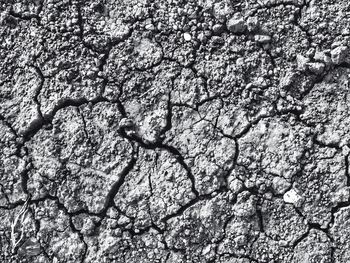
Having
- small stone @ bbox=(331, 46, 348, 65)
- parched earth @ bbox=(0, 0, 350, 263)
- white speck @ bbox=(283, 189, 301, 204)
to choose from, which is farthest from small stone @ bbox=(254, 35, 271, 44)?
white speck @ bbox=(283, 189, 301, 204)

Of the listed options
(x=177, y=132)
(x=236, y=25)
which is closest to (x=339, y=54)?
(x=236, y=25)

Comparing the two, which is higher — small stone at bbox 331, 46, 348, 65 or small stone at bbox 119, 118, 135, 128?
small stone at bbox 119, 118, 135, 128

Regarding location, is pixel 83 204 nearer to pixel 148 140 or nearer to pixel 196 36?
pixel 148 140

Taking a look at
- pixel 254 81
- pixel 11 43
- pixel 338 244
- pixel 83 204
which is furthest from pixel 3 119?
pixel 338 244

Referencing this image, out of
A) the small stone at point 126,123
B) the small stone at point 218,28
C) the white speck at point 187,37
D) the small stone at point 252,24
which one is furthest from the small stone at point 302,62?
the small stone at point 126,123

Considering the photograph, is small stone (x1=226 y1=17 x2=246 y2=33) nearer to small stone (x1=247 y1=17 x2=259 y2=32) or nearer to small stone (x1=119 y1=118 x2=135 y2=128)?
small stone (x1=247 y1=17 x2=259 y2=32)

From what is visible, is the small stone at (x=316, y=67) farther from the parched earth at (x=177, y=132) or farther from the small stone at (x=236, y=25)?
Answer: the small stone at (x=236, y=25)
